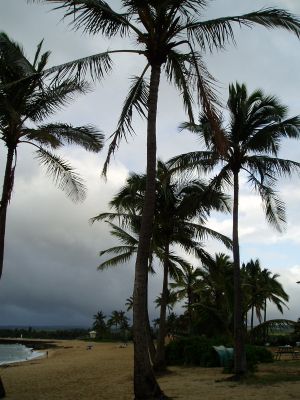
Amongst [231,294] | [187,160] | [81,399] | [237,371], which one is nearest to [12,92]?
[187,160]

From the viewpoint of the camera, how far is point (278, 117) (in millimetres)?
15508

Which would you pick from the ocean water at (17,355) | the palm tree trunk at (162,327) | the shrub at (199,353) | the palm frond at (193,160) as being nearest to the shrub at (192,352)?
the shrub at (199,353)

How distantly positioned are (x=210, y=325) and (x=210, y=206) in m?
21.0

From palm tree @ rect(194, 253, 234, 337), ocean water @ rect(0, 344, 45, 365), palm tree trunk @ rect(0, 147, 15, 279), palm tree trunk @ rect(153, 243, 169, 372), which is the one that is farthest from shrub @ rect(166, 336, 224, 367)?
ocean water @ rect(0, 344, 45, 365)

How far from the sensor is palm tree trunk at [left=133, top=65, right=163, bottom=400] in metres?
9.28

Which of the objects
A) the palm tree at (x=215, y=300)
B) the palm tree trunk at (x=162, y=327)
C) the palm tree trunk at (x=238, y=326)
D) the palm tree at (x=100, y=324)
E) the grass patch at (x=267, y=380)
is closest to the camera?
the grass patch at (x=267, y=380)

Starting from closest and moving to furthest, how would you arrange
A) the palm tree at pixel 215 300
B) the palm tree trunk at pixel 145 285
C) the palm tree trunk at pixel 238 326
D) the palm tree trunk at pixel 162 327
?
1. the palm tree trunk at pixel 145 285
2. the palm tree trunk at pixel 238 326
3. the palm tree trunk at pixel 162 327
4. the palm tree at pixel 215 300

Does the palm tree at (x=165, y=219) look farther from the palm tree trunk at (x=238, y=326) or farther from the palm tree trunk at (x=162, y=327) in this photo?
the palm tree trunk at (x=238, y=326)

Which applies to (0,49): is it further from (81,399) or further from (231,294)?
(231,294)

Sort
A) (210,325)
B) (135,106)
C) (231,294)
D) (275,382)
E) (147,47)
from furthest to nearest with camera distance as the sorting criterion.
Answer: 1. (210,325)
2. (231,294)
3. (275,382)
4. (135,106)
5. (147,47)

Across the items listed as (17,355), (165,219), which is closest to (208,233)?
(165,219)

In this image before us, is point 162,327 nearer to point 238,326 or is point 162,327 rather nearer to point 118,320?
point 238,326

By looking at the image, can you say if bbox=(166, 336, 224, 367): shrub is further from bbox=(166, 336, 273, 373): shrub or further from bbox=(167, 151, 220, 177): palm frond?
bbox=(167, 151, 220, 177): palm frond

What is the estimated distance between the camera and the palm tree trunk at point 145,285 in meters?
9.28
